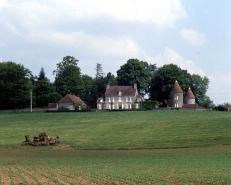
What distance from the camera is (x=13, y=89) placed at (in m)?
109

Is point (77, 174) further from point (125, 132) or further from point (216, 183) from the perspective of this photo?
point (125, 132)

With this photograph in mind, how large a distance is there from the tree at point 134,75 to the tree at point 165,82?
11.7 m

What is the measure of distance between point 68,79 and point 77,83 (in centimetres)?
388

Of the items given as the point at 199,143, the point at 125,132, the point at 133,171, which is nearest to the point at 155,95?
the point at 125,132

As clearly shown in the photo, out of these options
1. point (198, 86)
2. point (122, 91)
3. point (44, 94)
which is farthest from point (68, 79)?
point (198, 86)

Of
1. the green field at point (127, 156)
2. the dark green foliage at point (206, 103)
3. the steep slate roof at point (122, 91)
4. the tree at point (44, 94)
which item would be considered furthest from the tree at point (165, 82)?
the green field at point (127, 156)

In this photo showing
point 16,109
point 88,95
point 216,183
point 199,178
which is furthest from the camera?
point 88,95

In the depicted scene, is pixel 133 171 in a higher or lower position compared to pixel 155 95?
lower

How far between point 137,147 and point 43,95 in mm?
90462

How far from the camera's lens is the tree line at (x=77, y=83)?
360 ft

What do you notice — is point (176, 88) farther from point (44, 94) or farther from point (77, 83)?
point (44, 94)

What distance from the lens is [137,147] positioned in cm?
3209

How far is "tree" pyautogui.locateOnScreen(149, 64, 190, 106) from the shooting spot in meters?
111

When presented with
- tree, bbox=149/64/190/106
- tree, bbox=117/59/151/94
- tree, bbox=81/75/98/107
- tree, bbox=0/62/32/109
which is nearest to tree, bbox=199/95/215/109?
tree, bbox=149/64/190/106
